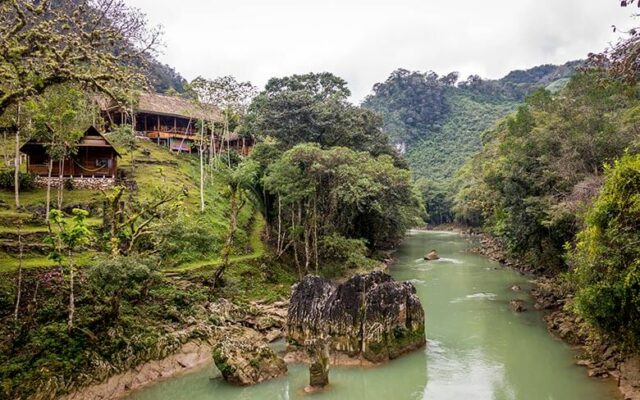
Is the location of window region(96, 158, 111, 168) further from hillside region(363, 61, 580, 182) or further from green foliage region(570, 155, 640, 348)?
hillside region(363, 61, 580, 182)

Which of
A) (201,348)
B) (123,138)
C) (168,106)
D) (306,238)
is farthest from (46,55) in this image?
(168,106)

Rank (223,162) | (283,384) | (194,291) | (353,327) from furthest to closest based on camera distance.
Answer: (223,162)
(194,291)
(353,327)
(283,384)

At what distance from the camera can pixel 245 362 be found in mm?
18734

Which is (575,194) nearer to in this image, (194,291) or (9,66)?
(194,291)

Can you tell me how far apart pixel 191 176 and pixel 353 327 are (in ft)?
96.2

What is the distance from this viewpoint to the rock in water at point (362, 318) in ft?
67.3

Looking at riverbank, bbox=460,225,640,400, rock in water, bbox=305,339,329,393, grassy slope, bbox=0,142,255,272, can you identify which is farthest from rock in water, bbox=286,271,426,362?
grassy slope, bbox=0,142,255,272

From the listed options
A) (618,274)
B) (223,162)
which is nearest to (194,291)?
(618,274)

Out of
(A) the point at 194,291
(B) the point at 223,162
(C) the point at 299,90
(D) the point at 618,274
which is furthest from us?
(B) the point at 223,162

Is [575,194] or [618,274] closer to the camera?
[618,274]

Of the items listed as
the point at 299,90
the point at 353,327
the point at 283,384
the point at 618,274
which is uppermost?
the point at 299,90

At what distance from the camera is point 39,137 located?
31.2 meters

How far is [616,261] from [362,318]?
9.93 m

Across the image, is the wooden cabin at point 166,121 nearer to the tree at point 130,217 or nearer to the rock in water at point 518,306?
the tree at point 130,217
